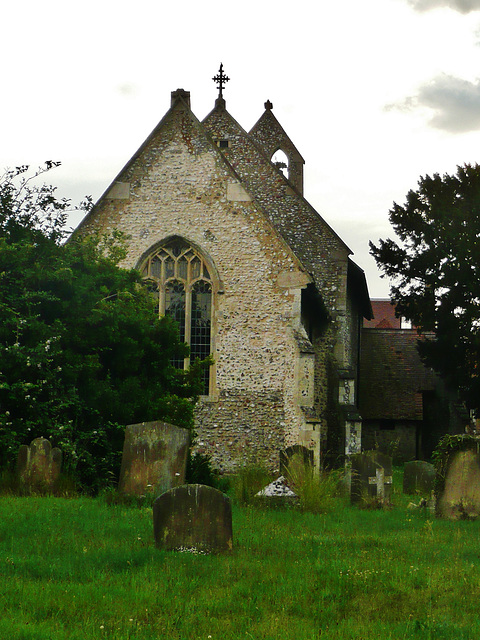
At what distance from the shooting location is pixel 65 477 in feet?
39.8

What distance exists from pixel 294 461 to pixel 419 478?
115 inches

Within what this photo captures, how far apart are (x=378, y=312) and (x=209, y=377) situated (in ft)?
165

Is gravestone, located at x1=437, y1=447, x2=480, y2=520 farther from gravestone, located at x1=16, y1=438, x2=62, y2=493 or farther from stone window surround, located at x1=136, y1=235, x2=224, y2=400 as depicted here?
stone window surround, located at x1=136, y1=235, x2=224, y2=400

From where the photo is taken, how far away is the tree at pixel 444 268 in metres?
25.9

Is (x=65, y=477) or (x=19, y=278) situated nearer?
(x=65, y=477)

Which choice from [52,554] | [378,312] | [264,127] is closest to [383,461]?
[52,554]

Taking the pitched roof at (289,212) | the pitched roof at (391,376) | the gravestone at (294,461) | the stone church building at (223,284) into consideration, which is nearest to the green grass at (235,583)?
the gravestone at (294,461)

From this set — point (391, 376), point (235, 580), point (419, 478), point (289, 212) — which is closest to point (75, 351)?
point (419, 478)

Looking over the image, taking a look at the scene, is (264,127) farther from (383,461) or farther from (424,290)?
(383,461)

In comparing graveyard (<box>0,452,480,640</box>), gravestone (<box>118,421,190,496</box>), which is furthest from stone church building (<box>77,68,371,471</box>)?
graveyard (<box>0,452,480,640</box>)

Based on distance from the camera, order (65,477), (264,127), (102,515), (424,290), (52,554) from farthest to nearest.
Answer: (264,127) < (424,290) < (65,477) < (102,515) < (52,554)

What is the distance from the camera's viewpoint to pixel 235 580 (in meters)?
6.83

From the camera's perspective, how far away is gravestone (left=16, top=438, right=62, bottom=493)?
38.8ft

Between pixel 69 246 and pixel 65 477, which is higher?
pixel 69 246
